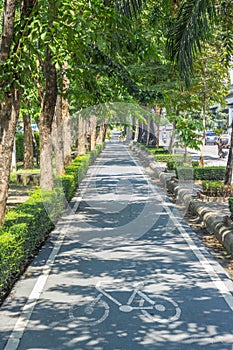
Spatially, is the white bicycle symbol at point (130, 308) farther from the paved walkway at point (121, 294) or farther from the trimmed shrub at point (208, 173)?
the trimmed shrub at point (208, 173)

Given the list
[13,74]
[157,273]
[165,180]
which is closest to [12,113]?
[13,74]

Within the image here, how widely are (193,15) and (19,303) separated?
763 cm

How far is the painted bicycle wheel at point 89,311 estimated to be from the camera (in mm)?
7145

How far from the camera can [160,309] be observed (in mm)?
7539

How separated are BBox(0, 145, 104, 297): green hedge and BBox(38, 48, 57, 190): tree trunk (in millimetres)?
927

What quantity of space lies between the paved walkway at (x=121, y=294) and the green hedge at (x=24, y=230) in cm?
27

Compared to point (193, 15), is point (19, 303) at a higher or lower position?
lower

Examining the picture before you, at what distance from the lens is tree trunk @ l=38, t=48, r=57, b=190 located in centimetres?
1416

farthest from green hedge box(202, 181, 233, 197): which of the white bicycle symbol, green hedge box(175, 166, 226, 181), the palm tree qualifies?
the white bicycle symbol

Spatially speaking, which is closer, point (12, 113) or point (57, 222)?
point (12, 113)

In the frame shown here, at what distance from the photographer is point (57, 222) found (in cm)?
1428

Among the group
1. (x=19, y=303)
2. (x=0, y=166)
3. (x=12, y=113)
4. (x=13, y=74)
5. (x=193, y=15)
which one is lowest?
(x=19, y=303)

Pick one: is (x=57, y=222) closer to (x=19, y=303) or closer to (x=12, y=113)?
(x=12, y=113)

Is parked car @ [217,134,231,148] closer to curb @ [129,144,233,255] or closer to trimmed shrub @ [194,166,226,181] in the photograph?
curb @ [129,144,233,255]
